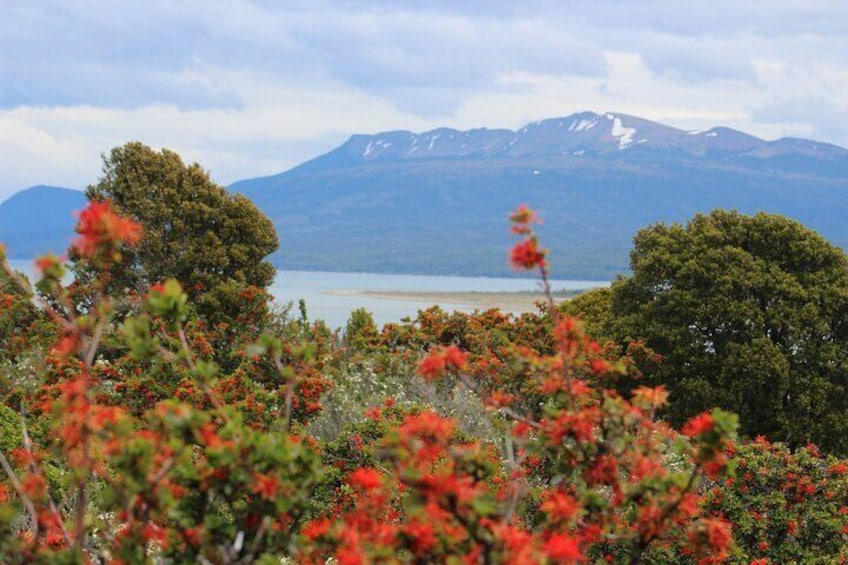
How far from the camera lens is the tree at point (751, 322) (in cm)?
1448

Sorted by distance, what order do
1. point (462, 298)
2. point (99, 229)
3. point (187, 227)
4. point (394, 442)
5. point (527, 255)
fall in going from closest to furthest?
1. point (99, 229)
2. point (394, 442)
3. point (527, 255)
4. point (187, 227)
5. point (462, 298)

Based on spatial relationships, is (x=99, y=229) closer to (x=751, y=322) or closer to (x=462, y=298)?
(x=751, y=322)

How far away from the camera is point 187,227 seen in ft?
63.8

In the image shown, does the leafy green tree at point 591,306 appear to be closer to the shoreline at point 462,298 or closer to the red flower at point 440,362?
the red flower at point 440,362

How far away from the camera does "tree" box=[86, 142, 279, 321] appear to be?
747 inches

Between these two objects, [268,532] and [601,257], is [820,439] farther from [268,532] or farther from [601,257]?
[601,257]

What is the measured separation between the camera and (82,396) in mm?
3287

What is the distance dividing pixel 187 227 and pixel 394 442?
16.7 meters

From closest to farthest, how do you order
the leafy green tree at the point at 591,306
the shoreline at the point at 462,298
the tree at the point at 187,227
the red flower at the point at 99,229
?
the red flower at the point at 99,229
the tree at the point at 187,227
the leafy green tree at the point at 591,306
the shoreline at the point at 462,298

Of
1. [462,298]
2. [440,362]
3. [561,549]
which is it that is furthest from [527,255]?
[462,298]

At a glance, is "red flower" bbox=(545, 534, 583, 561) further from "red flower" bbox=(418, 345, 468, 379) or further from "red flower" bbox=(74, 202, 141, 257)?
"red flower" bbox=(74, 202, 141, 257)

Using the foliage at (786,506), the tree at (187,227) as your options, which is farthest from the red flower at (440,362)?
the tree at (187,227)

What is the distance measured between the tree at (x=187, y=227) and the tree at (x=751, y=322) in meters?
7.57

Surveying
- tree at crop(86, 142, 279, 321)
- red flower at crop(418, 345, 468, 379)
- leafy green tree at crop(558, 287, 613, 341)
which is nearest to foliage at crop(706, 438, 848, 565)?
red flower at crop(418, 345, 468, 379)
